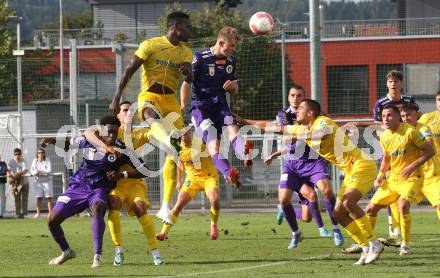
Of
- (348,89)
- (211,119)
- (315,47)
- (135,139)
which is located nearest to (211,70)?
(211,119)

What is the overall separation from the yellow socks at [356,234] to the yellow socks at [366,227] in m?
0.06

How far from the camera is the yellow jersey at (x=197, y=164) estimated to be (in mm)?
18688

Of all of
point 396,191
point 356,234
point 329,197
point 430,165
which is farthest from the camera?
point 329,197

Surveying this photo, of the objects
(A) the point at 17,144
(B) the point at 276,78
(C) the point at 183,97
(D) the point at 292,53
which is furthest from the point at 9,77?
(C) the point at 183,97

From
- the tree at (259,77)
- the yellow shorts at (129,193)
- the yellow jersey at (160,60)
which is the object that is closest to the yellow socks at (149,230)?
the yellow shorts at (129,193)

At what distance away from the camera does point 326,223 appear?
22.7 metres

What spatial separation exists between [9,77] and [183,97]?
1947 cm

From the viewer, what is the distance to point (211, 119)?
1636cm

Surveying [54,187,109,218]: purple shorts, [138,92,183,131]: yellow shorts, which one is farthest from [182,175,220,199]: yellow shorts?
[54,187,109,218]: purple shorts

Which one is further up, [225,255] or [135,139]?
[135,139]

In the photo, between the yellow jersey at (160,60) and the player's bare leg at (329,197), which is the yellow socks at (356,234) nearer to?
the player's bare leg at (329,197)

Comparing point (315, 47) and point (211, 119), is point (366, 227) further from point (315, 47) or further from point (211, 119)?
point (315, 47)

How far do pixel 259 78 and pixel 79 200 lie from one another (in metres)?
19.7

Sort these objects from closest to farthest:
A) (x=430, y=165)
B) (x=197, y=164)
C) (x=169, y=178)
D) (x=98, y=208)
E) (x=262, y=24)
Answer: (x=98, y=208)
(x=430, y=165)
(x=169, y=178)
(x=197, y=164)
(x=262, y=24)
